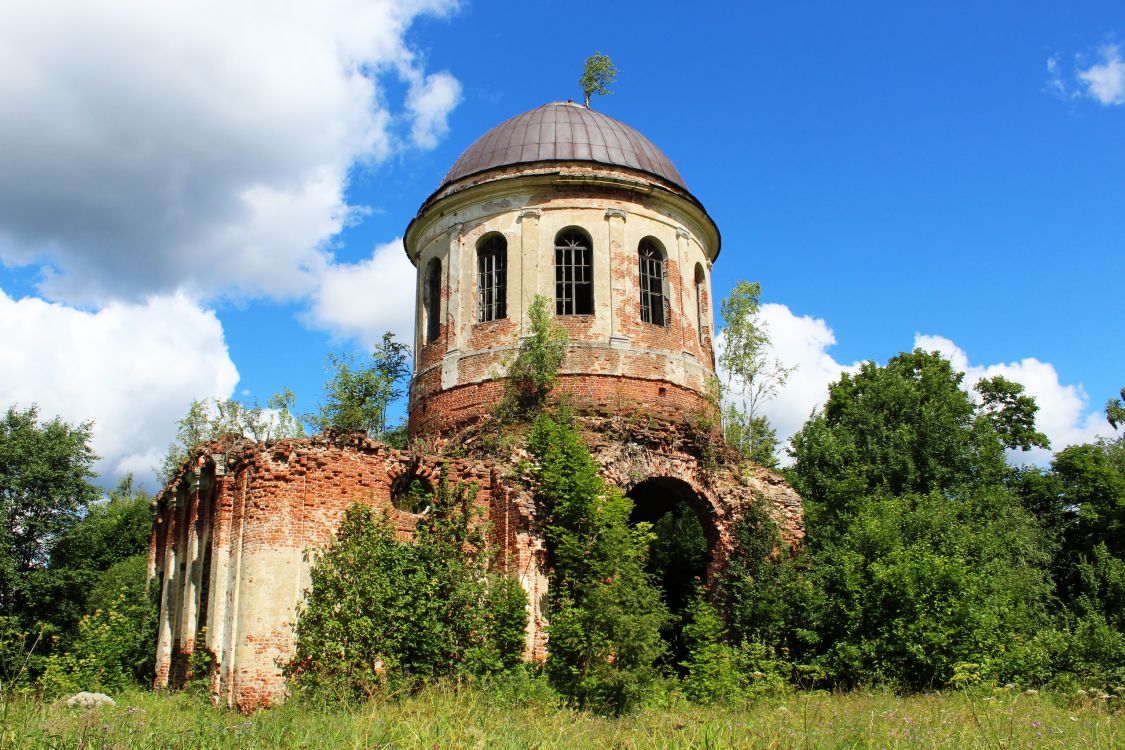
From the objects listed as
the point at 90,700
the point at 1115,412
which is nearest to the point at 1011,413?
the point at 1115,412

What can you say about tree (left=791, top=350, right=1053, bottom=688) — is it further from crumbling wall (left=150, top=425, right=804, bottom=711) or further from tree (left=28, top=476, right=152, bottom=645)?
tree (left=28, top=476, right=152, bottom=645)

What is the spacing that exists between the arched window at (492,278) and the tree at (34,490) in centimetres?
1525

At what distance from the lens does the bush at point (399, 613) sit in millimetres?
10867

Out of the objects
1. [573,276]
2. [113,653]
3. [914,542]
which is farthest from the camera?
[573,276]

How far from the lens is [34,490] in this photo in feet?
81.8

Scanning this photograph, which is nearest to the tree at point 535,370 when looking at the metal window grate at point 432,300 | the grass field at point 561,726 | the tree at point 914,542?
the metal window grate at point 432,300

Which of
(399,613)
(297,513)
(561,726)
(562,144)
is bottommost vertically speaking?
(561,726)

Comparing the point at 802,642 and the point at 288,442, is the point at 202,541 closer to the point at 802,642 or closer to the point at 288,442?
the point at 288,442

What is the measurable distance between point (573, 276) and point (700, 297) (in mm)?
3051

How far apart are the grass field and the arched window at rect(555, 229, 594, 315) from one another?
7607mm

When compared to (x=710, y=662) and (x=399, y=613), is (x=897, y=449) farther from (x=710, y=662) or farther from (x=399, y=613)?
(x=399, y=613)

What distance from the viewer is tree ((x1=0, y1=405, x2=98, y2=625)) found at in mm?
24281

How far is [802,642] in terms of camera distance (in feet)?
45.6

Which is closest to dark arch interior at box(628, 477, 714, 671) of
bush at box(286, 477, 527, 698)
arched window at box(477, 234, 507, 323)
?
arched window at box(477, 234, 507, 323)
